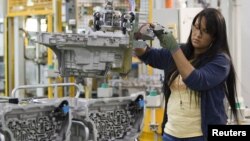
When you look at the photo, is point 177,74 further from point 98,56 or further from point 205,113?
point 98,56

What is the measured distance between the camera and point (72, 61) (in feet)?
8.68

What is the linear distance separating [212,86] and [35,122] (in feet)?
3.05

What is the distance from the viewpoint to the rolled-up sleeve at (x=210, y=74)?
2.30 m

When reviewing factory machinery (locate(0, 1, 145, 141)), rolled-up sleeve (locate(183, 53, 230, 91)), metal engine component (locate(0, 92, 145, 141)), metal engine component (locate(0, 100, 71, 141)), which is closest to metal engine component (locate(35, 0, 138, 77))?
factory machinery (locate(0, 1, 145, 141))

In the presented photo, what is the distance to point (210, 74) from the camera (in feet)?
7.67

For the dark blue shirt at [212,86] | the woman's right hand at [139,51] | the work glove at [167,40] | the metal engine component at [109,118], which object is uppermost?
the work glove at [167,40]

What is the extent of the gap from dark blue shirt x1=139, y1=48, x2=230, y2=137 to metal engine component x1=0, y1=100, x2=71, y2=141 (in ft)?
2.22

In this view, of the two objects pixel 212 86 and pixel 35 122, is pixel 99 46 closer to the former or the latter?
pixel 35 122

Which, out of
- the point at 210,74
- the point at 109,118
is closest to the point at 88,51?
the point at 109,118

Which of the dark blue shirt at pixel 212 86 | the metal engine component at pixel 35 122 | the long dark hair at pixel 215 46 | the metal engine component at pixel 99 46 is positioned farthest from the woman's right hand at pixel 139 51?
the metal engine component at pixel 35 122

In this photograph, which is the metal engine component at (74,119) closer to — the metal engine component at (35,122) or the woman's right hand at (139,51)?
the metal engine component at (35,122)

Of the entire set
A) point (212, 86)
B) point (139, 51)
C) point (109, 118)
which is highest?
point (139, 51)

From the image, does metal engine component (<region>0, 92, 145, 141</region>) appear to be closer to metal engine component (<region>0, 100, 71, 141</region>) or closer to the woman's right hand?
metal engine component (<region>0, 100, 71, 141</region>)

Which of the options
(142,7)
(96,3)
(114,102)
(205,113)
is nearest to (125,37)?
(114,102)
